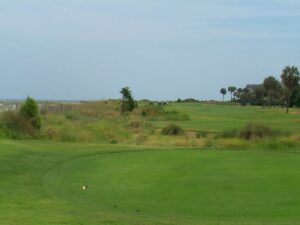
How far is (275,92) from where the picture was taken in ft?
385

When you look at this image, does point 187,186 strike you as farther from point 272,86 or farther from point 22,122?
point 272,86

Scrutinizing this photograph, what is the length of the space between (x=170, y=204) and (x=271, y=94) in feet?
371

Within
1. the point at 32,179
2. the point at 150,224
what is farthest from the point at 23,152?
the point at 150,224

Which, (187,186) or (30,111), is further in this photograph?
(30,111)

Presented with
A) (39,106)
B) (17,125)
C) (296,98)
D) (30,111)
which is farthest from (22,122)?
(296,98)

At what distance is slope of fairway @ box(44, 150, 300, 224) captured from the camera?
10.7 meters

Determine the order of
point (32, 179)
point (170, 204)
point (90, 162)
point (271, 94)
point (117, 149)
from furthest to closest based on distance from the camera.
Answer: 1. point (271, 94)
2. point (117, 149)
3. point (90, 162)
4. point (32, 179)
5. point (170, 204)

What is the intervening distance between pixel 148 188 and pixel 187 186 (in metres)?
1.01

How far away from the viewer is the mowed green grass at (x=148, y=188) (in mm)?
10305

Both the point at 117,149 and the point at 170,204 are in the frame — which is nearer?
the point at 170,204

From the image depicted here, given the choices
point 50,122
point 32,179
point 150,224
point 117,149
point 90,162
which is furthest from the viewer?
point 50,122

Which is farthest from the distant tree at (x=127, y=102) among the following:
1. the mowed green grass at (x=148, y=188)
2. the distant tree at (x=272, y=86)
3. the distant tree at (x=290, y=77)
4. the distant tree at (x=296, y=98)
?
the mowed green grass at (x=148, y=188)

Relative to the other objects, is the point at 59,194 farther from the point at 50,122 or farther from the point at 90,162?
the point at 50,122

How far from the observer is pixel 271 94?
121562 millimetres
